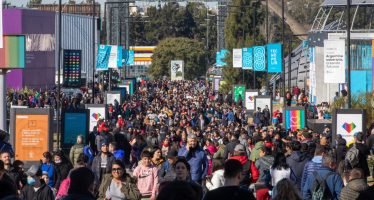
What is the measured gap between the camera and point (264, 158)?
19.2 metres

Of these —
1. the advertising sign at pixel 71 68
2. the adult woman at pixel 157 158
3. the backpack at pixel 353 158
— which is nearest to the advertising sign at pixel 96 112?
the advertising sign at pixel 71 68

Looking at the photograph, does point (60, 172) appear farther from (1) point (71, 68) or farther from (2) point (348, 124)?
(1) point (71, 68)

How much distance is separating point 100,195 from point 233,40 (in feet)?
213

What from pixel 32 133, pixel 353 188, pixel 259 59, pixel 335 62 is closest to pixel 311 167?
pixel 353 188

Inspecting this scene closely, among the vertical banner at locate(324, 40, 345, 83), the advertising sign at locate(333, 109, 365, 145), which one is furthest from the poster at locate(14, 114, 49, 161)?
the vertical banner at locate(324, 40, 345, 83)

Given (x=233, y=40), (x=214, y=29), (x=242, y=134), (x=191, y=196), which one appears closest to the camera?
(x=191, y=196)

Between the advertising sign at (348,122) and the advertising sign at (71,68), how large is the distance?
46.0ft

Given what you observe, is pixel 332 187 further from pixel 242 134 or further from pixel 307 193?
pixel 242 134

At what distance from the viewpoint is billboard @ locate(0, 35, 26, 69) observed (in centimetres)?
3149

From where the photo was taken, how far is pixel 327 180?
1534 cm

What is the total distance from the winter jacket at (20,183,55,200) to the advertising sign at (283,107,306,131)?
2456cm

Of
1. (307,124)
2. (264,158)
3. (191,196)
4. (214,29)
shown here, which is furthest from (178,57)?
(191,196)

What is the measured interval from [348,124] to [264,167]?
9.49 meters

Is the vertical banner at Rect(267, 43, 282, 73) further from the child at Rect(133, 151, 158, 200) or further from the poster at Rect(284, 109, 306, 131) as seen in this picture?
the child at Rect(133, 151, 158, 200)
